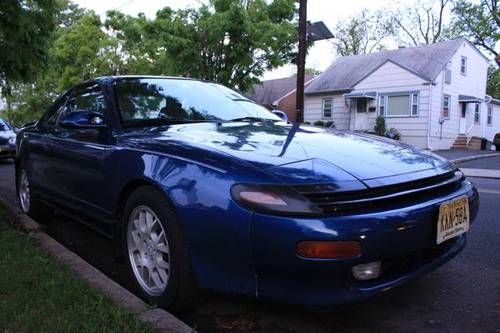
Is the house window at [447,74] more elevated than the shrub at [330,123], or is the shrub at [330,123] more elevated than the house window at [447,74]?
the house window at [447,74]

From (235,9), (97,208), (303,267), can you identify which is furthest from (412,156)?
(235,9)

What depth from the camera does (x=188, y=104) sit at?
3930 millimetres

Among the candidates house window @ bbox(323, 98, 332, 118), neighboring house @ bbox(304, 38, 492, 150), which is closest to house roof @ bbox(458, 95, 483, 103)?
neighboring house @ bbox(304, 38, 492, 150)

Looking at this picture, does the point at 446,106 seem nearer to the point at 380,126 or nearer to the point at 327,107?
the point at 380,126

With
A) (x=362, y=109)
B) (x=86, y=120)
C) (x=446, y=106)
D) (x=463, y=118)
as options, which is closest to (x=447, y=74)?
(x=446, y=106)

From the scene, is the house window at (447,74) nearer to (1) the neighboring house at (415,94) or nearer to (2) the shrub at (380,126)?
(1) the neighboring house at (415,94)

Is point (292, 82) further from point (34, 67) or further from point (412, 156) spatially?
point (412, 156)

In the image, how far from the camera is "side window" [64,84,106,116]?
3.98 m

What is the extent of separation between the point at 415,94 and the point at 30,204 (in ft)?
74.6

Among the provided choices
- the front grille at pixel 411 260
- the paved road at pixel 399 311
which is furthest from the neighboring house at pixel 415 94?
the front grille at pixel 411 260

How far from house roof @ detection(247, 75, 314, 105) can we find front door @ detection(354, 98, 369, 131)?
8.16 metres

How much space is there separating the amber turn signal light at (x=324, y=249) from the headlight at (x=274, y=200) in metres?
0.14

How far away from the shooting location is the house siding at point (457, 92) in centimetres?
2494

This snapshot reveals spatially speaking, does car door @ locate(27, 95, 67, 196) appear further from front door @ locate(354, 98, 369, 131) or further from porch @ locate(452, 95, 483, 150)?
porch @ locate(452, 95, 483, 150)
